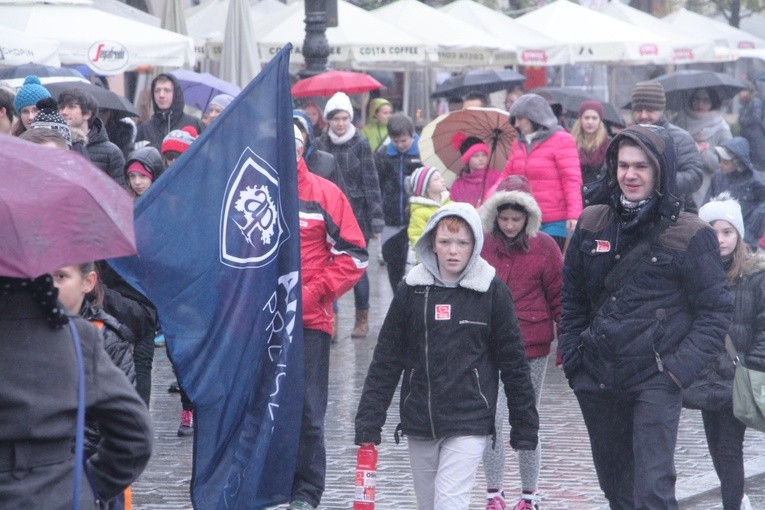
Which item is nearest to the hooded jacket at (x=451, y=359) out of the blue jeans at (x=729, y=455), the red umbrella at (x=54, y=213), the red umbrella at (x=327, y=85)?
the blue jeans at (x=729, y=455)

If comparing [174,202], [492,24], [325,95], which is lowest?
[174,202]

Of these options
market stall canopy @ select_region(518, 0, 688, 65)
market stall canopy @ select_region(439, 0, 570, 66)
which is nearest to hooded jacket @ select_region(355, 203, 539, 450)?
market stall canopy @ select_region(439, 0, 570, 66)

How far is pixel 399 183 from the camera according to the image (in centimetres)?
1393

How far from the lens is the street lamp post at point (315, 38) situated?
52.1 ft

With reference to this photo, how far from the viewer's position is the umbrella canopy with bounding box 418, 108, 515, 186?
12508mm

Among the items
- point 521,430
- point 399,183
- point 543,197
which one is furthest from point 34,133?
point 399,183

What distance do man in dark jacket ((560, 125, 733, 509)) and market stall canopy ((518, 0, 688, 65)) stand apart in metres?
18.7

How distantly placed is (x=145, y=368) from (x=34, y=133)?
7.87 ft

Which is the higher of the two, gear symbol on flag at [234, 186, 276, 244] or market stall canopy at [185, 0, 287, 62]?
market stall canopy at [185, 0, 287, 62]

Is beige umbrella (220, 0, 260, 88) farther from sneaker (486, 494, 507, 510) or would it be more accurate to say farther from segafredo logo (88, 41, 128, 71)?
sneaker (486, 494, 507, 510)

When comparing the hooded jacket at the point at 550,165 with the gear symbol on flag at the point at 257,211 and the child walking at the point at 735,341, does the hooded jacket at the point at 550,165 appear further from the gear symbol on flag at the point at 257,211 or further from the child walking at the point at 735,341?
the gear symbol on flag at the point at 257,211

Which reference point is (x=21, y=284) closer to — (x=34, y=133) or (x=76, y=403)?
(x=76, y=403)

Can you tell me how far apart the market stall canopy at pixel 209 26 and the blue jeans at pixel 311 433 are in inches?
520

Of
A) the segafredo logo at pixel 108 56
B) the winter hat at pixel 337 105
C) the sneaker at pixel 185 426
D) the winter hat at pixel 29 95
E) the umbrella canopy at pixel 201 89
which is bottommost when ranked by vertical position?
the sneaker at pixel 185 426
